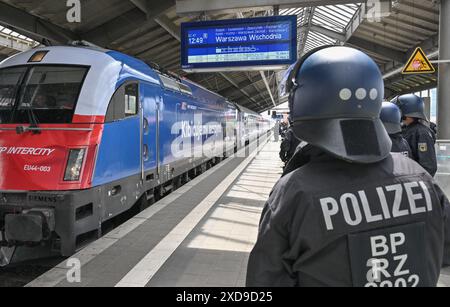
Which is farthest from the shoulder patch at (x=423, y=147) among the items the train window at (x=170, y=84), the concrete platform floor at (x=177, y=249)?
the train window at (x=170, y=84)

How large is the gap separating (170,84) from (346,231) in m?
7.80

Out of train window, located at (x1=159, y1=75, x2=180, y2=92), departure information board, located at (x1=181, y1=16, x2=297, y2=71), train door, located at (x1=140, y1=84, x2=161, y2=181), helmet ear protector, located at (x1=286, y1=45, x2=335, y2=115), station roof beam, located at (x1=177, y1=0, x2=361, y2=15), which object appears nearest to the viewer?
helmet ear protector, located at (x1=286, y1=45, x2=335, y2=115)

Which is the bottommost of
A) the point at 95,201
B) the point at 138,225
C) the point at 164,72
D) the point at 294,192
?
the point at 138,225

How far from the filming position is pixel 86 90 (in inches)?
203

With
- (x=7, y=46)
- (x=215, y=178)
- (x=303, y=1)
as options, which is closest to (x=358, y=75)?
(x=303, y=1)

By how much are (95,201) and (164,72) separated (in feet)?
14.6

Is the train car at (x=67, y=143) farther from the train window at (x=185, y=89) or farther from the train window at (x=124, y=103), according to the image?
the train window at (x=185, y=89)

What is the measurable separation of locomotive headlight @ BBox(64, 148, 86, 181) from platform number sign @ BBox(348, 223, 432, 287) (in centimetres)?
412

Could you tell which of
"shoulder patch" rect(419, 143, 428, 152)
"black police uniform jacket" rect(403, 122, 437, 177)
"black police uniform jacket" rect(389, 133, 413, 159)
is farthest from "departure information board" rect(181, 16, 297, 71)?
"black police uniform jacket" rect(389, 133, 413, 159)

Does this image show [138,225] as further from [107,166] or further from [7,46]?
[7,46]

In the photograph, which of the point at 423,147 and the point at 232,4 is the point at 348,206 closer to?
the point at 423,147

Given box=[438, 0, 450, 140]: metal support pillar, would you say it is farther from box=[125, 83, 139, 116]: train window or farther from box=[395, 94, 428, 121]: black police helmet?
box=[125, 83, 139, 116]: train window

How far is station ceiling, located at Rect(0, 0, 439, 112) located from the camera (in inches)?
412

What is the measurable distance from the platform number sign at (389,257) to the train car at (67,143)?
13.0 ft
